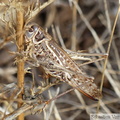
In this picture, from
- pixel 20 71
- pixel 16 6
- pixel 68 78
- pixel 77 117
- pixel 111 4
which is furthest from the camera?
pixel 111 4

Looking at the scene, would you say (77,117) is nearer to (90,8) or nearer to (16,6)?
(90,8)

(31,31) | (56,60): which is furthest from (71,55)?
→ (31,31)

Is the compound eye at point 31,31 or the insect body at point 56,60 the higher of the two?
the compound eye at point 31,31

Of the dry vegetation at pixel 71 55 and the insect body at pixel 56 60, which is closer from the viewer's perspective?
the dry vegetation at pixel 71 55

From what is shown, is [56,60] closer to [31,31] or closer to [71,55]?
[71,55]

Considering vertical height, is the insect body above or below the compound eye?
below

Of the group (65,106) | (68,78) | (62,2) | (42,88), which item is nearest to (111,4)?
Result: (62,2)
